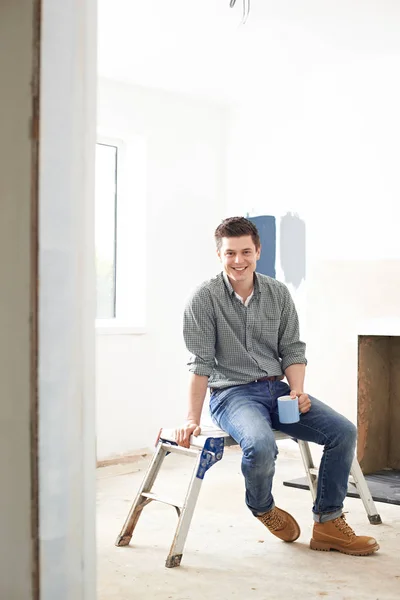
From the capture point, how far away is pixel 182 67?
14.4ft

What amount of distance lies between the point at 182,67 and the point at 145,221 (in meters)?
0.95

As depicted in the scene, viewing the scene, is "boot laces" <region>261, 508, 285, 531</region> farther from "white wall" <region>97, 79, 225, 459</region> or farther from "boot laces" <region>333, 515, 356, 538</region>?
"white wall" <region>97, 79, 225, 459</region>

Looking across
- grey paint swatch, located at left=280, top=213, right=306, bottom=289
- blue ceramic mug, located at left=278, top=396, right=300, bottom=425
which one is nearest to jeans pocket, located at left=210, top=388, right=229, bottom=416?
blue ceramic mug, located at left=278, top=396, right=300, bottom=425

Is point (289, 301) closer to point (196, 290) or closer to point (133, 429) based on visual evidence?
point (196, 290)

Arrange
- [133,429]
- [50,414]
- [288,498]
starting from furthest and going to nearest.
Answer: [133,429] < [288,498] < [50,414]

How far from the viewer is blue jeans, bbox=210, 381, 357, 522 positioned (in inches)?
102

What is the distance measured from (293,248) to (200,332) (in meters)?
1.94

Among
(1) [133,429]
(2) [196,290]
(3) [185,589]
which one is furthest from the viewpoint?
(1) [133,429]

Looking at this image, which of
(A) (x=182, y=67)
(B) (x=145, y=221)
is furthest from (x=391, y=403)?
(A) (x=182, y=67)

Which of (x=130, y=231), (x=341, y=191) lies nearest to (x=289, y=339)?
(x=341, y=191)

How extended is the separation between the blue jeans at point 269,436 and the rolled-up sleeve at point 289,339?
0.11 metres

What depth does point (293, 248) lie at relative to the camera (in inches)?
185

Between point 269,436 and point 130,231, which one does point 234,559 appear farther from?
point 130,231

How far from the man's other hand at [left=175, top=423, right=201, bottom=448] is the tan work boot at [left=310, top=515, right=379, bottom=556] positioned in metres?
0.55
